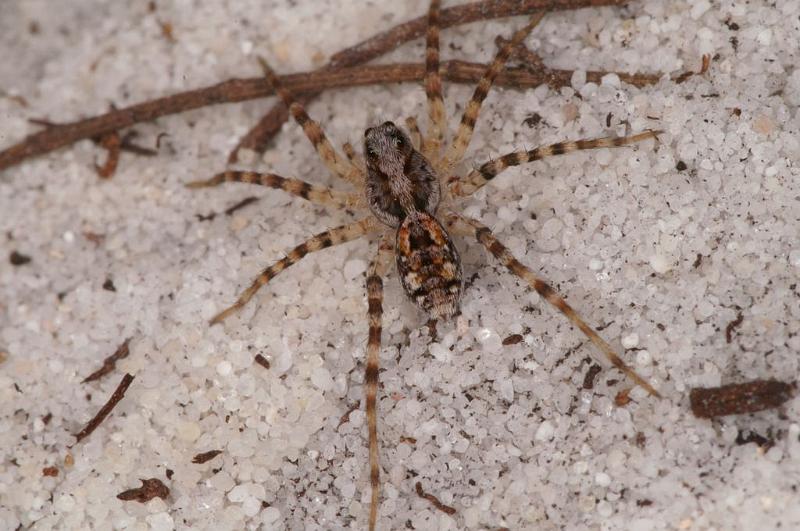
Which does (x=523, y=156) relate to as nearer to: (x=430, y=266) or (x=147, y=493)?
(x=430, y=266)

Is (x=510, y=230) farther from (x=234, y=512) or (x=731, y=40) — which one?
(x=234, y=512)

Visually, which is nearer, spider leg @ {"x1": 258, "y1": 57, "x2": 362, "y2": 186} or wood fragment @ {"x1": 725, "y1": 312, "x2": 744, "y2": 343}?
wood fragment @ {"x1": 725, "y1": 312, "x2": 744, "y2": 343}

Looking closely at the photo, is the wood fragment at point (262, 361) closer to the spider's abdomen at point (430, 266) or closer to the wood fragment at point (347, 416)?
the wood fragment at point (347, 416)

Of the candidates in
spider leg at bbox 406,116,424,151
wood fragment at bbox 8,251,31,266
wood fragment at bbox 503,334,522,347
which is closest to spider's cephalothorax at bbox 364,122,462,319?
spider leg at bbox 406,116,424,151

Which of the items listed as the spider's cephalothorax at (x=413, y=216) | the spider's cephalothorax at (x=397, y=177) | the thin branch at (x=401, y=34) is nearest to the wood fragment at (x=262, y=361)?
the spider's cephalothorax at (x=413, y=216)

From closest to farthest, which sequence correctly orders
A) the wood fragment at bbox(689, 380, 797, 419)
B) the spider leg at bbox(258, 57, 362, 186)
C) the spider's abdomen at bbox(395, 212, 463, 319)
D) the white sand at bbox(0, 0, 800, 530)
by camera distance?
the wood fragment at bbox(689, 380, 797, 419), the white sand at bbox(0, 0, 800, 530), the spider's abdomen at bbox(395, 212, 463, 319), the spider leg at bbox(258, 57, 362, 186)

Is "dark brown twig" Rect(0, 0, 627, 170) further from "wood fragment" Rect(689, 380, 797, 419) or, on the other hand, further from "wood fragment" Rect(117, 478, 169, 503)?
"wood fragment" Rect(117, 478, 169, 503)
